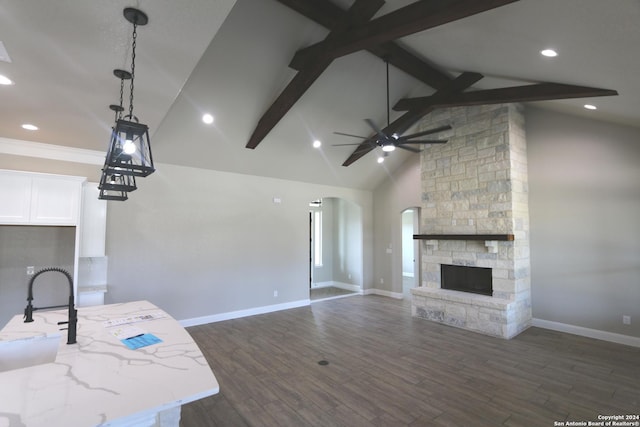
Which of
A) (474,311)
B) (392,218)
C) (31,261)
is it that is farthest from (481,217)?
(31,261)

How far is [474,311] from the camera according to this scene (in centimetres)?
512

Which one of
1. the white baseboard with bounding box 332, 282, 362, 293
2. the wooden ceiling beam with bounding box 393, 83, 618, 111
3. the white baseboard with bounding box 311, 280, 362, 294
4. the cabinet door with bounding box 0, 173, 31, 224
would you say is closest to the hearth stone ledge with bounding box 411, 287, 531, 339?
the white baseboard with bounding box 332, 282, 362, 293

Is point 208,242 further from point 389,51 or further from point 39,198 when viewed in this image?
point 389,51

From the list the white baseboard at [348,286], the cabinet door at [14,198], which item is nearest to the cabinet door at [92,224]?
the cabinet door at [14,198]

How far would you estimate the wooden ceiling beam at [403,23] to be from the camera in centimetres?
269

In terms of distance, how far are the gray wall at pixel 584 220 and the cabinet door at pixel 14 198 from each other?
7.52 meters

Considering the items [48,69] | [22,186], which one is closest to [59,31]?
[48,69]

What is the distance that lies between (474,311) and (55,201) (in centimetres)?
630

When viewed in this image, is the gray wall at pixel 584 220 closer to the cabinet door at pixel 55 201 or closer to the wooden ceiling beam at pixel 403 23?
the wooden ceiling beam at pixel 403 23

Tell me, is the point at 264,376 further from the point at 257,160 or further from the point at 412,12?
the point at 412,12

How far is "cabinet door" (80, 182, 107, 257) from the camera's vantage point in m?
4.38

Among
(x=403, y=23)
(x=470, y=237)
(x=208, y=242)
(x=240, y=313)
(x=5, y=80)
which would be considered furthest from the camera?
(x=240, y=313)

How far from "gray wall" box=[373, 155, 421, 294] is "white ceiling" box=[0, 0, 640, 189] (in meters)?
1.87

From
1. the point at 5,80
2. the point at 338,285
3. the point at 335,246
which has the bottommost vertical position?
the point at 338,285
